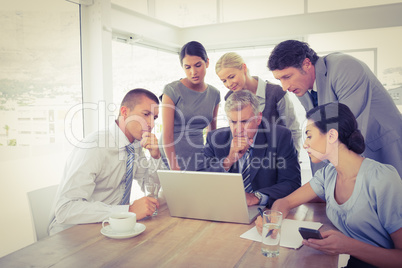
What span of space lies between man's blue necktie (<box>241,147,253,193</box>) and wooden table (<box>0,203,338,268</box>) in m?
0.63

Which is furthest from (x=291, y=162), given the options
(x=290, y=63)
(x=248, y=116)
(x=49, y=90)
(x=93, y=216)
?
(x=49, y=90)

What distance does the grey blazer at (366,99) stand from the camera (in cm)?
A: 187

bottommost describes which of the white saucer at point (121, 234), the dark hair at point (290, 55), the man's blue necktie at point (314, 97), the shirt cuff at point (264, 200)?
the white saucer at point (121, 234)

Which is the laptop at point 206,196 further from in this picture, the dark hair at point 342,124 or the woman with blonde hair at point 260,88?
the woman with blonde hair at point 260,88

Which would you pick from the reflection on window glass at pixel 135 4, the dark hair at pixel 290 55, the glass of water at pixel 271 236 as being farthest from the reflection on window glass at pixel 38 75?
the glass of water at pixel 271 236

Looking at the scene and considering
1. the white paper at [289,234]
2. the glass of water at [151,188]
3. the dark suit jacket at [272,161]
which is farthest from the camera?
the dark suit jacket at [272,161]

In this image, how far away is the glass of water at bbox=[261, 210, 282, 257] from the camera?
3.86 ft

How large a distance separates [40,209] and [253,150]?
4.14ft

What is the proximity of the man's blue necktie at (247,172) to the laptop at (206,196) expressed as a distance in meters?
0.49

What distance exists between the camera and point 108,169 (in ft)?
6.18

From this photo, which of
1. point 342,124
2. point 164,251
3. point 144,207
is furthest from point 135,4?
point 164,251

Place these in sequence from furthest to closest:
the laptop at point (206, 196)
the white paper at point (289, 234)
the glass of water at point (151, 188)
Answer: the glass of water at point (151, 188)
the laptop at point (206, 196)
the white paper at point (289, 234)

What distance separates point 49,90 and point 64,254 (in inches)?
82.7

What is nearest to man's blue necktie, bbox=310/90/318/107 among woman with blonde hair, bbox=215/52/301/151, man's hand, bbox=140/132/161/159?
woman with blonde hair, bbox=215/52/301/151
